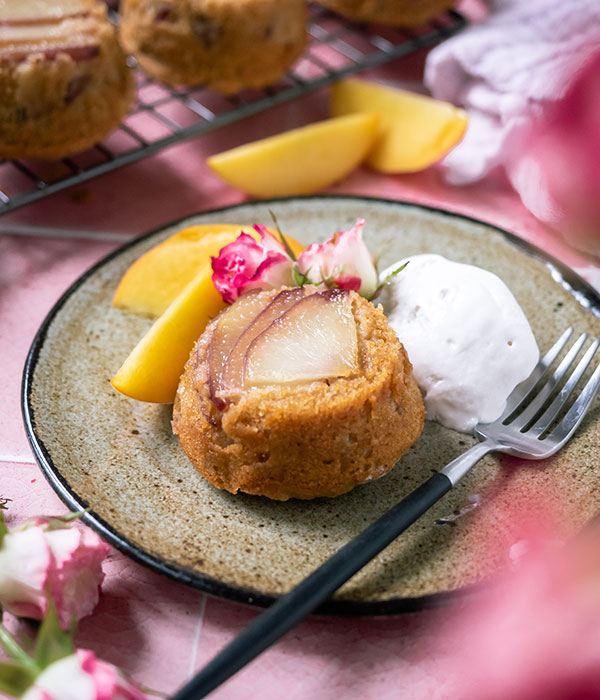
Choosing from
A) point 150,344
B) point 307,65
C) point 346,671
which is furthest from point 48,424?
point 307,65

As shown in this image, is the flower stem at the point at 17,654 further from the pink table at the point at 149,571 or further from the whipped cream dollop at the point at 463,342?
the whipped cream dollop at the point at 463,342

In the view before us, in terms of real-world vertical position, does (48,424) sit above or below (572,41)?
below

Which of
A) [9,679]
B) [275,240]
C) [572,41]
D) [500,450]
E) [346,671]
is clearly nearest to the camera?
[9,679]

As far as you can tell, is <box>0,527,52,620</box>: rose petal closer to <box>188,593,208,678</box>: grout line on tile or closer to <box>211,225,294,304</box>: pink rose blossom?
<box>188,593,208,678</box>: grout line on tile

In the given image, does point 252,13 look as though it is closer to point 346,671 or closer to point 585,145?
point 585,145

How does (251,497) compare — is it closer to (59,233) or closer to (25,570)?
(25,570)

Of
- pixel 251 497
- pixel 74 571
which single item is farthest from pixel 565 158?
pixel 74 571
